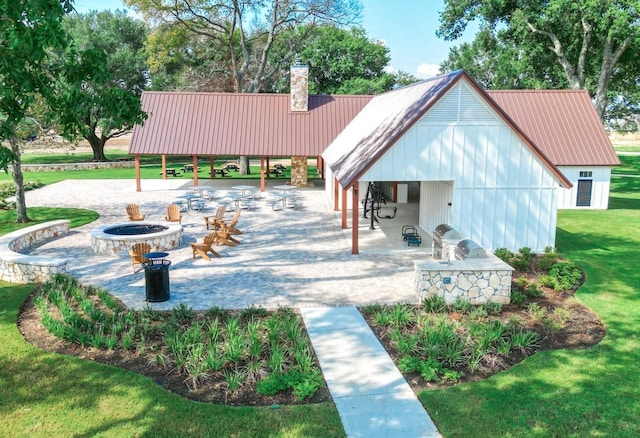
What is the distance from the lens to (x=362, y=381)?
909 cm

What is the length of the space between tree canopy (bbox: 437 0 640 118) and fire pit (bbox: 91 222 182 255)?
2273 cm

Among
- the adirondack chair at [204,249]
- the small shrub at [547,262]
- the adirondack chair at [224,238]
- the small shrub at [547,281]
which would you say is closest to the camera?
the small shrub at [547,281]

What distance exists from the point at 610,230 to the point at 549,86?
87.4 feet

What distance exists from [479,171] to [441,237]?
2761 mm

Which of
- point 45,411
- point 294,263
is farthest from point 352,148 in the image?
point 45,411

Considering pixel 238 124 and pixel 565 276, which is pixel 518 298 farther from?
pixel 238 124

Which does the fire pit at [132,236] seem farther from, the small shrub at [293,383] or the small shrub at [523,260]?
the small shrub at [523,260]

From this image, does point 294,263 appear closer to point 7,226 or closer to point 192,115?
point 7,226

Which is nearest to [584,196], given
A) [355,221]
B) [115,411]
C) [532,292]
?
[355,221]

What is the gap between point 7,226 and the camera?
2119cm

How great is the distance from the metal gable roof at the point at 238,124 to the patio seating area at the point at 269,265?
7783 mm

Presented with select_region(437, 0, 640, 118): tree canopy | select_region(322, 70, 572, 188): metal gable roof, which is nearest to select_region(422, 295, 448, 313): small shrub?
select_region(322, 70, 572, 188): metal gable roof

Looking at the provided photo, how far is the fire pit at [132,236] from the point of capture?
55.7ft

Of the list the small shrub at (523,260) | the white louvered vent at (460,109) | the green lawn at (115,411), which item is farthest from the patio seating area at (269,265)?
the white louvered vent at (460,109)
